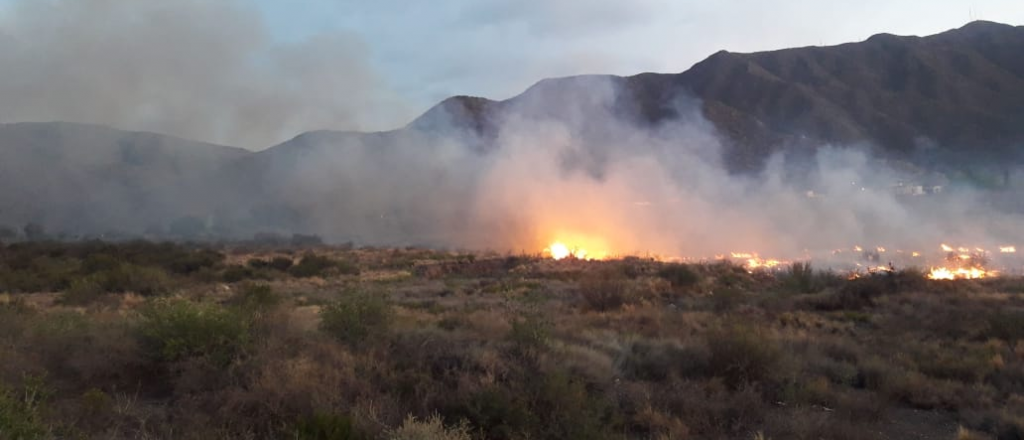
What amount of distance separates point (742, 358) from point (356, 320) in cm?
515

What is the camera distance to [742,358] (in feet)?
28.9

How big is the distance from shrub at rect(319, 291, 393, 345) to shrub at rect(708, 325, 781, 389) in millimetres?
4469

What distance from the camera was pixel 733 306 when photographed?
1702cm

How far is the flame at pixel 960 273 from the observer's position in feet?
82.4

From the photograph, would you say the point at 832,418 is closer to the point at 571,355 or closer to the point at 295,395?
the point at 571,355

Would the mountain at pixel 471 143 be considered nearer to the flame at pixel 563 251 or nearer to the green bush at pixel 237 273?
the flame at pixel 563 251

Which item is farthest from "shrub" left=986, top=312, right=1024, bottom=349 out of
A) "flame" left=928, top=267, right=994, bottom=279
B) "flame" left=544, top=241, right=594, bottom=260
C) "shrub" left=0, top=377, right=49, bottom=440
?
"flame" left=544, top=241, right=594, bottom=260

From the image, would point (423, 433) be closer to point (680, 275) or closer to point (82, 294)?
point (82, 294)

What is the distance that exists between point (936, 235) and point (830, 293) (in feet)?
75.9

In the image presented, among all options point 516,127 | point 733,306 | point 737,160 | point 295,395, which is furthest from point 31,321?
point 737,160

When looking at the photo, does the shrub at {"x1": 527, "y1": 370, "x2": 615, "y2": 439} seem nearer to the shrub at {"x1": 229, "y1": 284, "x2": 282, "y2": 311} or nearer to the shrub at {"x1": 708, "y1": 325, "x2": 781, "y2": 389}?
the shrub at {"x1": 708, "y1": 325, "x2": 781, "y2": 389}

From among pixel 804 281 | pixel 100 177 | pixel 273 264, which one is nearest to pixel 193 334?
pixel 804 281

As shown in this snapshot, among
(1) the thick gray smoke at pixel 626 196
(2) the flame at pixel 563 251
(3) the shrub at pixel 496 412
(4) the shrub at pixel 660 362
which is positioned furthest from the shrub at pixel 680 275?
(3) the shrub at pixel 496 412

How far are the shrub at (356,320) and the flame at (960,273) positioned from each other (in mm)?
22764
